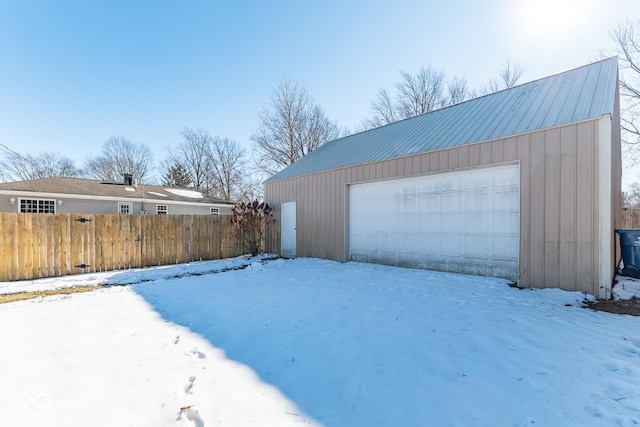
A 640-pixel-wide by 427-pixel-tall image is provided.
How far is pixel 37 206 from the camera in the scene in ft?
37.7

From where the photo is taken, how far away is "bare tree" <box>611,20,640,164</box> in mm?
13758

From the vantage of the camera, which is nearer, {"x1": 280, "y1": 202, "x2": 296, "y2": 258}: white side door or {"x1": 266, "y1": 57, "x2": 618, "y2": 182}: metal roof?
{"x1": 266, "y1": 57, "x2": 618, "y2": 182}: metal roof

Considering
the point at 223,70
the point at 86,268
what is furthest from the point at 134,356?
the point at 223,70

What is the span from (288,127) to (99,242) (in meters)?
15.2

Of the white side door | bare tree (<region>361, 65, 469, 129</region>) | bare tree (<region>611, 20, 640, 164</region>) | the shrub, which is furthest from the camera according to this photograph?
bare tree (<region>361, 65, 469, 129</region>)

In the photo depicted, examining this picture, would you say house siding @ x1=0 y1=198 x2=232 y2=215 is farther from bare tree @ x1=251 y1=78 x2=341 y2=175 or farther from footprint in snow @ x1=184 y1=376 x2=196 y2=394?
footprint in snow @ x1=184 y1=376 x2=196 y2=394

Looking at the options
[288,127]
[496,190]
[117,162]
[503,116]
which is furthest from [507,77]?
[117,162]

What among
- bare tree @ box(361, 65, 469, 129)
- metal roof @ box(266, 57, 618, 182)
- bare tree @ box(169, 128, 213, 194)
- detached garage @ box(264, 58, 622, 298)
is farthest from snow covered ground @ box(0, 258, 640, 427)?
bare tree @ box(169, 128, 213, 194)

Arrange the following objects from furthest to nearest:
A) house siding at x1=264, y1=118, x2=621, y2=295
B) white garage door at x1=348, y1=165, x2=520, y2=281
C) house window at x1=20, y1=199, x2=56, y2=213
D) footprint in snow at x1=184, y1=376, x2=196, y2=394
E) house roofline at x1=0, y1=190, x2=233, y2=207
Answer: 1. house window at x1=20, y1=199, x2=56, y2=213
2. house roofline at x1=0, y1=190, x2=233, y2=207
3. white garage door at x1=348, y1=165, x2=520, y2=281
4. house siding at x1=264, y1=118, x2=621, y2=295
5. footprint in snow at x1=184, y1=376, x2=196, y2=394

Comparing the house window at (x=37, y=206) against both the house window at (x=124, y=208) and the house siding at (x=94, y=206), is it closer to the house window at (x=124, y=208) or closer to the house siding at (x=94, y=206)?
the house siding at (x=94, y=206)

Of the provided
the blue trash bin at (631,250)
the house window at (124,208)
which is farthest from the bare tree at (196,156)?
the blue trash bin at (631,250)

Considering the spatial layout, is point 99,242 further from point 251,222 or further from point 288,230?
point 288,230

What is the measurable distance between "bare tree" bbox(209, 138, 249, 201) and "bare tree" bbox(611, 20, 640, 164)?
2739 cm

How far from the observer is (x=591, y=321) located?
3455 millimetres
